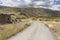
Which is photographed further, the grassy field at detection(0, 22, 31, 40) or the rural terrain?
the rural terrain

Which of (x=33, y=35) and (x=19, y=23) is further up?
(x=33, y=35)

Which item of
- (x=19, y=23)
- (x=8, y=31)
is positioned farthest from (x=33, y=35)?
(x=19, y=23)

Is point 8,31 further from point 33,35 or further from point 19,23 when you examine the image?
point 19,23

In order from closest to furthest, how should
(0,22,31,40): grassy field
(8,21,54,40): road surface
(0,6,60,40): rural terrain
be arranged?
(0,22,31,40): grassy field → (8,21,54,40): road surface → (0,6,60,40): rural terrain

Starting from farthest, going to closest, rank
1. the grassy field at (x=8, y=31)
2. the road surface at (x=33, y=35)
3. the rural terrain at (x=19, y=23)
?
the rural terrain at (x=19, y=23), the road surface at (x=33, y=35), the grassy field at (x=8, y=31)

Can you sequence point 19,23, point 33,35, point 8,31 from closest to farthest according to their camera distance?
point 8,31 → point 33,35 → point 19,23

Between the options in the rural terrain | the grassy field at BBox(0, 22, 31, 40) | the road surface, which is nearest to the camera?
the grassy field at BBox(0, 22, 31, 40)

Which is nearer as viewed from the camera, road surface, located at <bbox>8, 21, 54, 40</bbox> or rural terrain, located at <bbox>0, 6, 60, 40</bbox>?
road surface, located at <bbox>8, 21, 54, 40</bbox>

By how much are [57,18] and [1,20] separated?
67851mm

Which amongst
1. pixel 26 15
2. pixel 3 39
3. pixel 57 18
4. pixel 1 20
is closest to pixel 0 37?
pixel 3 39

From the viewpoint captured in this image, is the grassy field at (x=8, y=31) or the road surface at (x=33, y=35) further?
the road surface at (x=33, y=35)

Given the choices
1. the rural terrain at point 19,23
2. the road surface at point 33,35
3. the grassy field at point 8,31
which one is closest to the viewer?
the grassy field at point 8,31

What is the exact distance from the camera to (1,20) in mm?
56375

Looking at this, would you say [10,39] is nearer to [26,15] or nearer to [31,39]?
[31,39]
